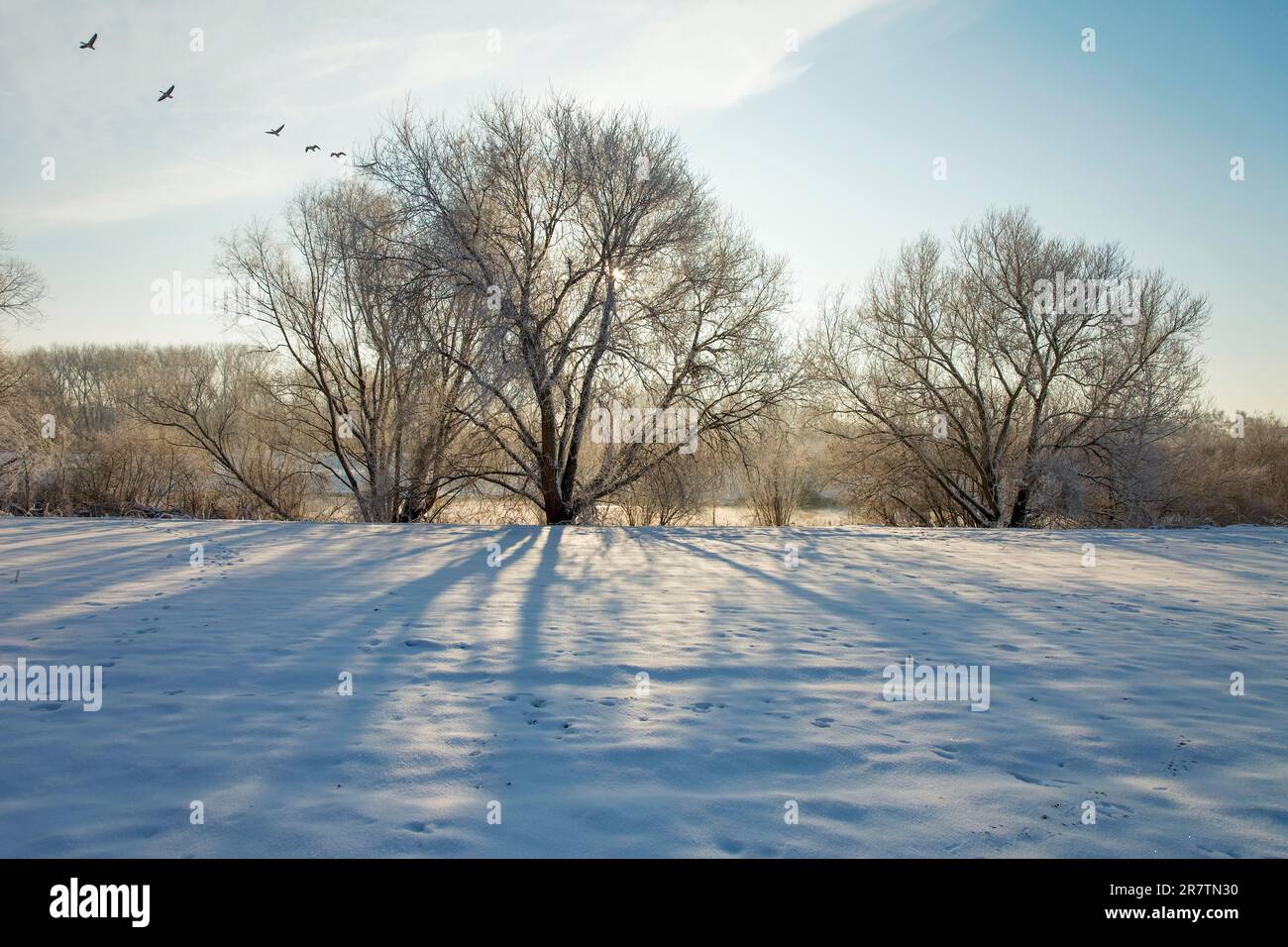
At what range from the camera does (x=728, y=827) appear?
2996 mm

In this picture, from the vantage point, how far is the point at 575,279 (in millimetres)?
17719

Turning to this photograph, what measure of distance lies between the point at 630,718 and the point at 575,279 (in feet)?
49.4

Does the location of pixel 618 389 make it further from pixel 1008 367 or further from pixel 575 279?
pixel 1008 367

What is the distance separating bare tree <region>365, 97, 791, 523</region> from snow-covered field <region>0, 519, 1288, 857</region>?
987 cm

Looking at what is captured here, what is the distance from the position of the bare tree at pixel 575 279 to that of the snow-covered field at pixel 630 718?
32.4ft

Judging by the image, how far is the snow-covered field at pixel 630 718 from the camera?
2.97m

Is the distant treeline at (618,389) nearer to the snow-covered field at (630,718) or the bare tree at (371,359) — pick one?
the bare tree at (371,359)
